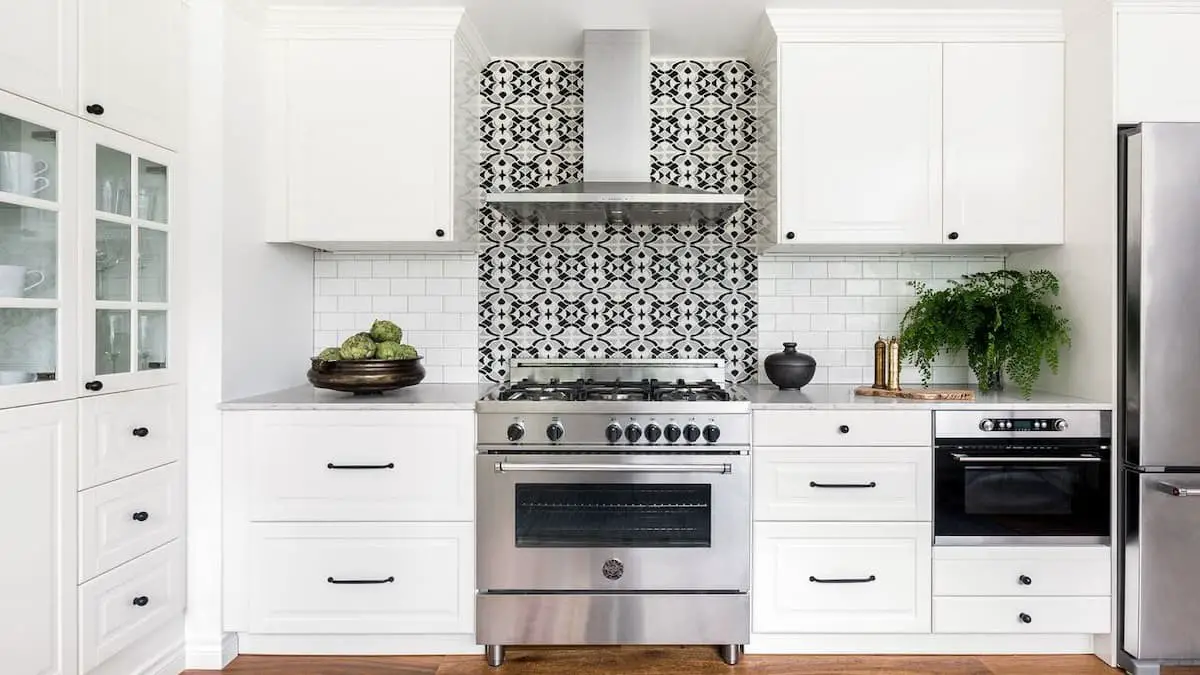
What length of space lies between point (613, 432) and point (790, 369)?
85 cm

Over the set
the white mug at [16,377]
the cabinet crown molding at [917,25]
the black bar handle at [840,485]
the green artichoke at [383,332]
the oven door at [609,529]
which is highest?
the cabinet crown molding at [917,25]

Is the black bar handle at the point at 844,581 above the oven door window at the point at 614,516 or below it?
below

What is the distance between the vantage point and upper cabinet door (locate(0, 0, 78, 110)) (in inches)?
66.1

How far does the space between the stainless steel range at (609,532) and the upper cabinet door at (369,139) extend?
2.89 feet

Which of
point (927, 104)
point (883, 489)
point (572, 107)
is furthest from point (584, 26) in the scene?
point (883, 489)

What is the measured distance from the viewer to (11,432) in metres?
1.72

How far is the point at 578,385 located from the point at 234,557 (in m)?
1.38

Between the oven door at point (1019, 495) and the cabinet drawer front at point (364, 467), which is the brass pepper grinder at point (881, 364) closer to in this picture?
the oven door at point (1019, 495)

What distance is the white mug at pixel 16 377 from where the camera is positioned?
5.62 ft

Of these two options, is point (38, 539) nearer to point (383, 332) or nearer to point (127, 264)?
point (127, 264)

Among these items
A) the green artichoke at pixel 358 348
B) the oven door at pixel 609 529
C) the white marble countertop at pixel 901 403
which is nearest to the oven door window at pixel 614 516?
the oven door at pixel 609 529

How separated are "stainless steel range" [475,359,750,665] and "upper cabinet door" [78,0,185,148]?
1.39m

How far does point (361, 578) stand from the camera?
2465 millimetres

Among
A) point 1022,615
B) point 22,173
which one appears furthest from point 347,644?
point 1022,615
